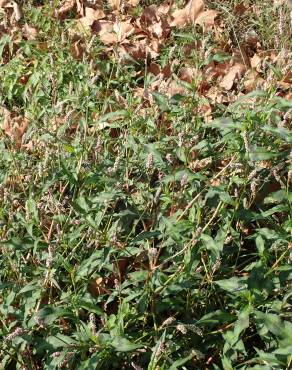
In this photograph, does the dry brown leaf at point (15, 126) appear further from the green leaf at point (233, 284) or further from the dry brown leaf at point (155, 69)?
the green leaf at point (233, 284)

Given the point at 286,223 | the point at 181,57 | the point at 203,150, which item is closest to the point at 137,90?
the point at 181,57

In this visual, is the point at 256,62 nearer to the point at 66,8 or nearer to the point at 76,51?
the point at 76,51

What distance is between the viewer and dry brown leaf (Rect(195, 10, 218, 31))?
Answer: 4.27 metres

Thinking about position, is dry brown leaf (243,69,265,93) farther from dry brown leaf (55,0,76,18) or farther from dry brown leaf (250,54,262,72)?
dry brown leaf (55,0,76,18)

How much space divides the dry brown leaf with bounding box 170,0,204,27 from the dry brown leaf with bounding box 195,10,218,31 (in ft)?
0.15

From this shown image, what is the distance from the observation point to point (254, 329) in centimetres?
275

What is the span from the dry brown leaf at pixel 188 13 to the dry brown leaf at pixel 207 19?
0.04 m

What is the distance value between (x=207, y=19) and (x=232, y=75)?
1.82ft

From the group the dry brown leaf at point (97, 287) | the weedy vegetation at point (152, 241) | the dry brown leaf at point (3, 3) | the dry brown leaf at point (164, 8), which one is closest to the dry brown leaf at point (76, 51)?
the weedy vegetation at point (152, 241)

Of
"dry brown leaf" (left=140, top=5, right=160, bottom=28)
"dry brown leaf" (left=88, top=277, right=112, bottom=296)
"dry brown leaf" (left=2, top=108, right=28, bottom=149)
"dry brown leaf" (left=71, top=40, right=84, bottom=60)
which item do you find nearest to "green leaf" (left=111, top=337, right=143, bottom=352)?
"dry brown leaf" (left=88, top=277, right=112, bottom=296)

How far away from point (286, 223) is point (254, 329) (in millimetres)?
472

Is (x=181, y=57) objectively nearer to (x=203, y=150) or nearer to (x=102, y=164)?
(x=203, y=150)

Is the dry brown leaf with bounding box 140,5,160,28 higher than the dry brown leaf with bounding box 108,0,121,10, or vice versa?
→ the dry brown leaf with bounding box 108,0,121,10

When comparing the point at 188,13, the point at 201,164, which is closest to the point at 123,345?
the point at 201,164
